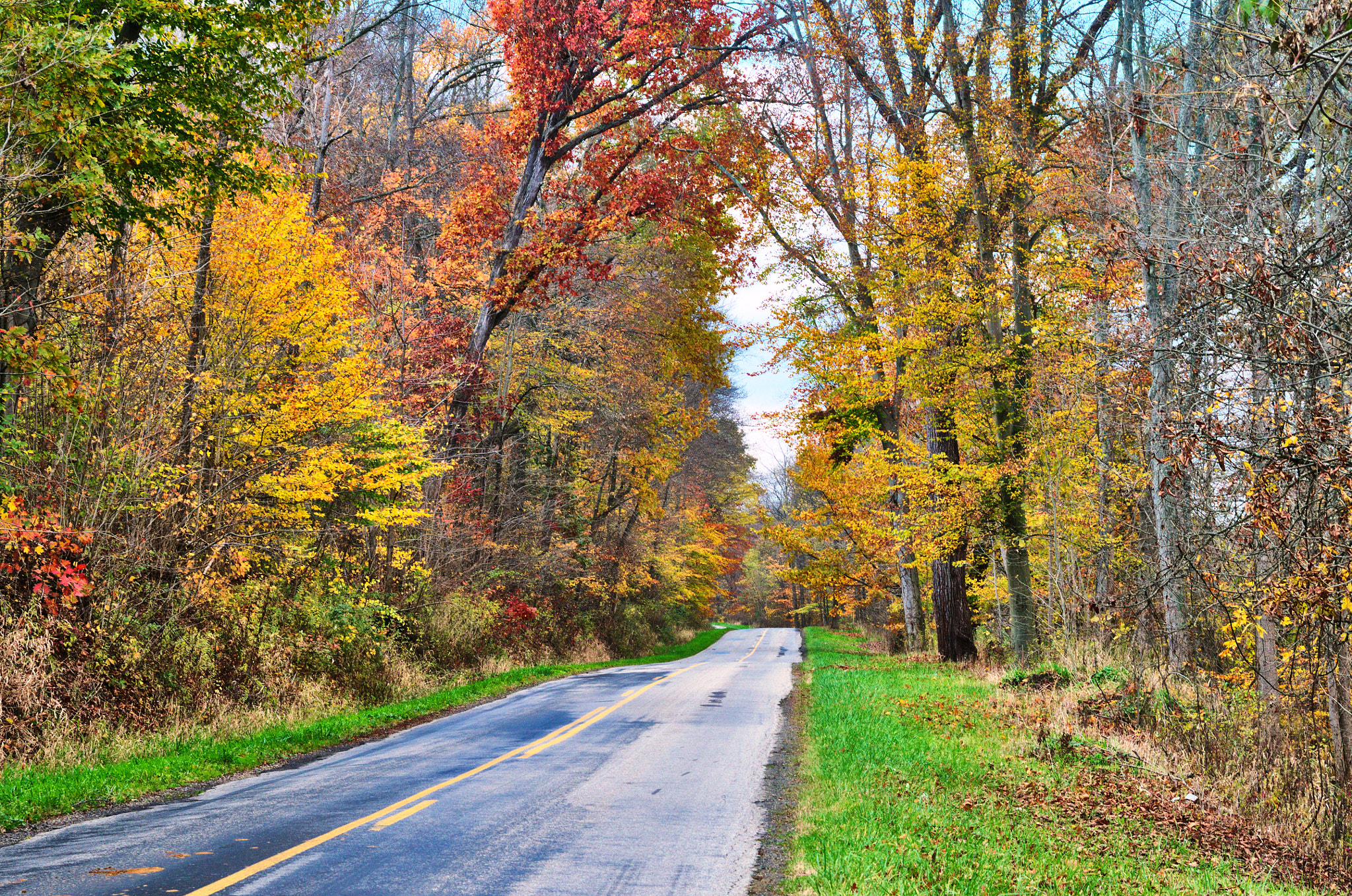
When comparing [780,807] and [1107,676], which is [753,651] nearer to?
[1107,676]

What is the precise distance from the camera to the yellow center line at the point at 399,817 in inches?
261

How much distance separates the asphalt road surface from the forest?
3.71 metres

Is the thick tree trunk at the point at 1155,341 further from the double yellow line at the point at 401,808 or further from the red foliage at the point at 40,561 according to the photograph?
the red foliage at the point at 40,561

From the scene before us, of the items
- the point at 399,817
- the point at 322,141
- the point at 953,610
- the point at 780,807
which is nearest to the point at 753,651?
the point at 953,610

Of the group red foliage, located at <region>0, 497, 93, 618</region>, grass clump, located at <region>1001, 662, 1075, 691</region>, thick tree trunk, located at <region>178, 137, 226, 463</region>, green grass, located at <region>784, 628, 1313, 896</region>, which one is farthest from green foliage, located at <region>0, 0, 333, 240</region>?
grass clump, located at <region>1001, 662, 1075, 691</region>

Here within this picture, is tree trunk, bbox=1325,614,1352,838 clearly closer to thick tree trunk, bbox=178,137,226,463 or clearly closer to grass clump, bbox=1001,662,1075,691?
grass clump, bbox=1001,662,1075,691

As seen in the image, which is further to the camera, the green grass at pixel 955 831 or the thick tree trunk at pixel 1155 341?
the thick tree trunk at pixel 1155 341

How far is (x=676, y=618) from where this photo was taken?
48094 millimetres

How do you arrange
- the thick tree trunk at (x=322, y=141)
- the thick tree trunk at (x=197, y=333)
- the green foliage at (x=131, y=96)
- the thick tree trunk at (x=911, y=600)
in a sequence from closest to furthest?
the green foliage at (x=131, y=96), the thick tree trunk at (x=197, y=333), the thick tree trunk at (x=322, y=141), the thick tree trunk at (x=911, y=600)

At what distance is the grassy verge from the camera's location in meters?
7.40

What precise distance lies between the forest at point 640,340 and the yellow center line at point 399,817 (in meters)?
→ 4.94

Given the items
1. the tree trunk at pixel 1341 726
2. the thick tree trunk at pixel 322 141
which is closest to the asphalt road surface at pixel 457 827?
the tree trunk at pixel 1341 726

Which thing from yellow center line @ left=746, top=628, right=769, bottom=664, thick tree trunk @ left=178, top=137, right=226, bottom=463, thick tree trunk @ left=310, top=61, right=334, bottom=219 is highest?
thick tree trunk @ left=310, top=61, right=334, bottom=219

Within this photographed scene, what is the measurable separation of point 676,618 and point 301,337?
37.2 meters
